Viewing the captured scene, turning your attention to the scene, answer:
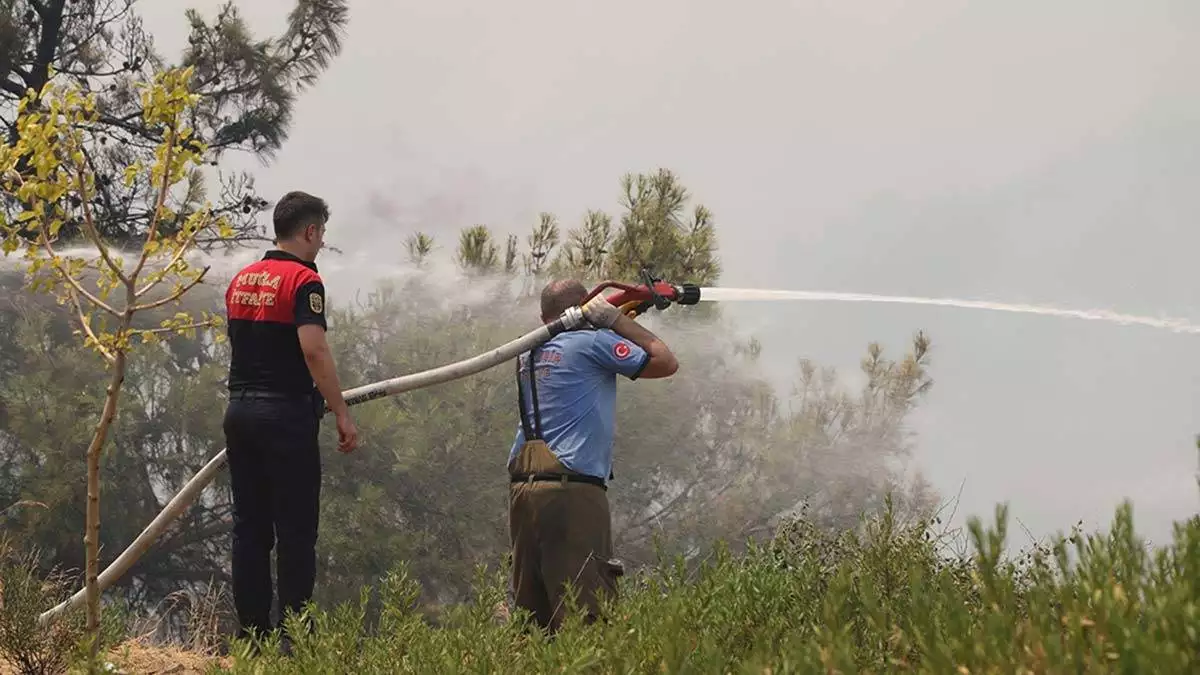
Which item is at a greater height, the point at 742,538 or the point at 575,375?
the point at 575,375

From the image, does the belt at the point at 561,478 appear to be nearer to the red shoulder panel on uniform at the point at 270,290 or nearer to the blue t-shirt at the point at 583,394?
the blue t-shirt at the point at 583,394

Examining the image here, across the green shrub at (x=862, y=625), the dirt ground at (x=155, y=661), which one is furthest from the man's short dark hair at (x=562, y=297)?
the dirt ground at (x=155, y=661)

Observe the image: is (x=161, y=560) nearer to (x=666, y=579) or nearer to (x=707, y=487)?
(x=707, y=487)

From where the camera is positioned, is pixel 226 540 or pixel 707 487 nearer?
pixel 226 540

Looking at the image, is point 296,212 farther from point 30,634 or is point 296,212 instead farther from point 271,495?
point 30,634

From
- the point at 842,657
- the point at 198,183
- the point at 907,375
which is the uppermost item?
the point at 198,183

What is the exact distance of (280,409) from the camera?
510cm

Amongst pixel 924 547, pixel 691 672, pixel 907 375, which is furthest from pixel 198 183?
pixel 691 672

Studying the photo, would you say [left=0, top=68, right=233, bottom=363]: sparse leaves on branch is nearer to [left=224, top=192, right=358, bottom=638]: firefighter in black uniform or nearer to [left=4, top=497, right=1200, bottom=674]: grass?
[left=224, top=192, right=358, bottom=638]: firefighter in black uniform

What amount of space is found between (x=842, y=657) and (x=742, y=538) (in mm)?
8489

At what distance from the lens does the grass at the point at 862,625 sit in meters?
2.39

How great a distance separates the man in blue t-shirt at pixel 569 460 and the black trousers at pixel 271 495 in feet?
2.76

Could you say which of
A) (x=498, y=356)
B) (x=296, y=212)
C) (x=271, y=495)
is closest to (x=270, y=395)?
(x=271, y=495)

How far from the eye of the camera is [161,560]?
958 cm
